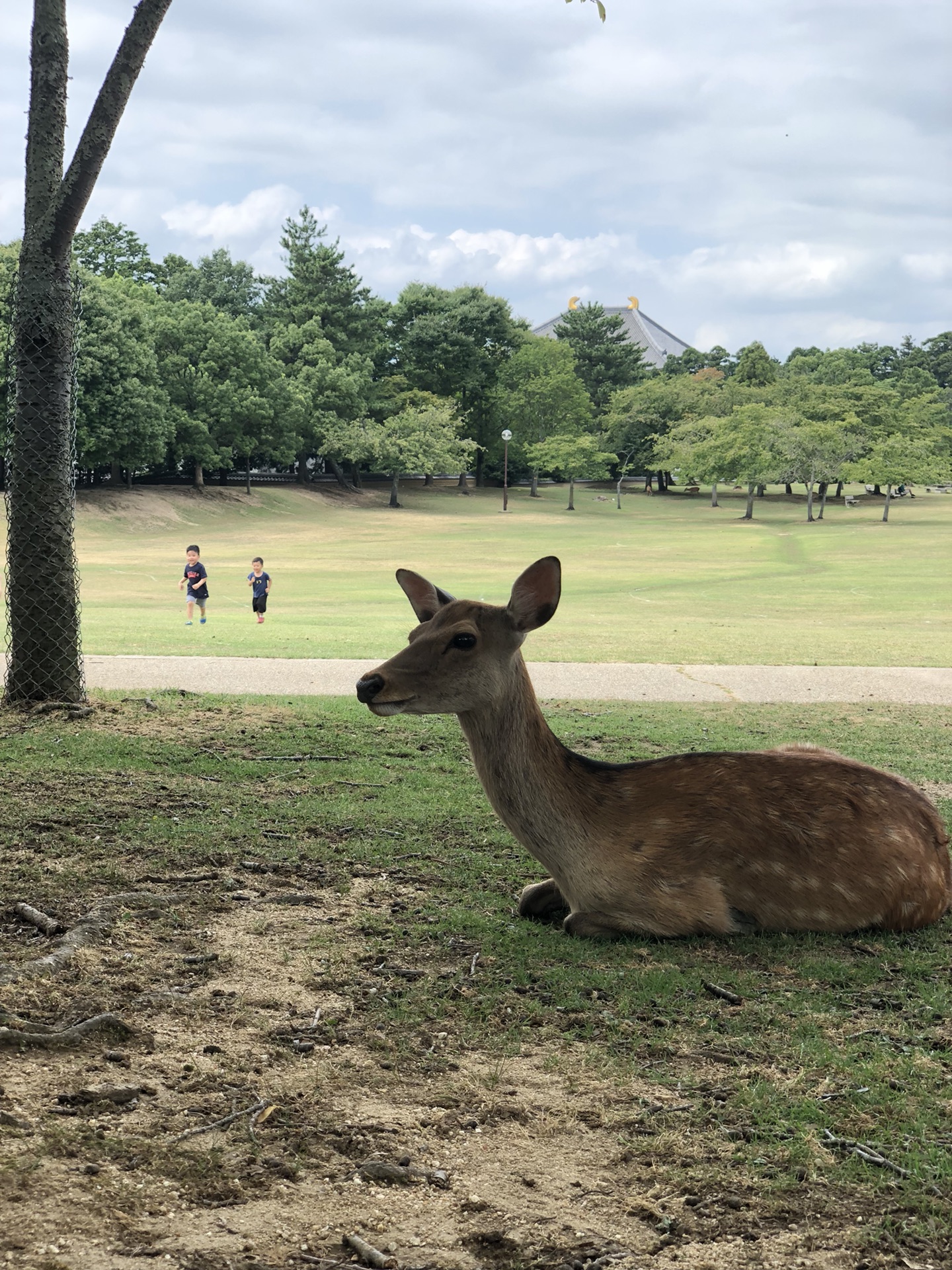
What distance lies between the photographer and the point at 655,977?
4055 mm

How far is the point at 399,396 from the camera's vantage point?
248ft

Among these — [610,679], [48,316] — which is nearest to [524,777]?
[48,316]

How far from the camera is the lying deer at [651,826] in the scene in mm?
4410

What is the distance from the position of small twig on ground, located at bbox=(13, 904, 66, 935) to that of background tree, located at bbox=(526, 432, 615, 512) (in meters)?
70.3

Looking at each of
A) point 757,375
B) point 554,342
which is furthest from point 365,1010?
point 757,375

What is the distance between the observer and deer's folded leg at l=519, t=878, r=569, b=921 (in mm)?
4773

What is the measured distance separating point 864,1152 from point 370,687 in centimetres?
221

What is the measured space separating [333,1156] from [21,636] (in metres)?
6.77

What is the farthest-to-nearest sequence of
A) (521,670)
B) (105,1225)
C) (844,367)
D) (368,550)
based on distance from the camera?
1. (844,367)
2. (368,550)
3. (521,670)
4. (105,1225)

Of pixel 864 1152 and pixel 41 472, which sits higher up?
pixel 41 472

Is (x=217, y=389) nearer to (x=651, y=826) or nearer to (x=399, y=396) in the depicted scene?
(x=399, y=396)

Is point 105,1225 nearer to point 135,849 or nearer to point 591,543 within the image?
point 135,849

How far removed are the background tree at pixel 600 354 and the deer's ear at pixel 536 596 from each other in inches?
3545

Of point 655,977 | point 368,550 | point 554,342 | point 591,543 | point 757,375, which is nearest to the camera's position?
point 655,977
